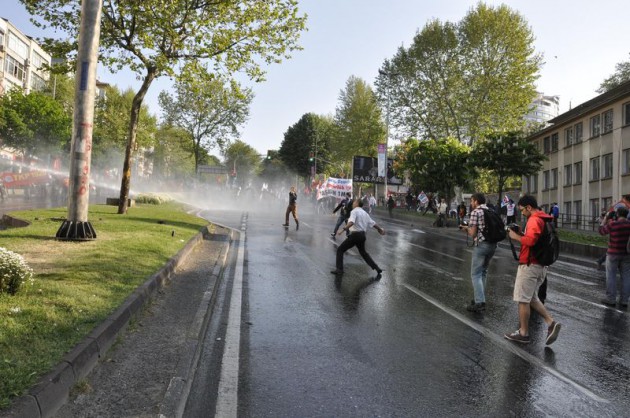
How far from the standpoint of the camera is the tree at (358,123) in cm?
6506

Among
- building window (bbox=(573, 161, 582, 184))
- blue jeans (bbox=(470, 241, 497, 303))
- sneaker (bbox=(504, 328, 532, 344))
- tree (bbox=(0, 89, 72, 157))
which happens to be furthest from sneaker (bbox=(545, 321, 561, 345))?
tree (bbox=(0, 89, 72, 157))

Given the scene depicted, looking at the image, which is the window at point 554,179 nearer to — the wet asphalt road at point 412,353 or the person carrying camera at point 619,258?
the wet asphalt road at point 412,353

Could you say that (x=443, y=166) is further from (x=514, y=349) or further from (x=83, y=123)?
(x=514, y=349)

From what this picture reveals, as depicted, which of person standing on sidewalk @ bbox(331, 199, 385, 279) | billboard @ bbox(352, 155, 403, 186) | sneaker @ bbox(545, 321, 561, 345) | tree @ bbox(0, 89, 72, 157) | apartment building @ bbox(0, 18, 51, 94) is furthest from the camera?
billboard @ bbox(352, 155, 403, 186)

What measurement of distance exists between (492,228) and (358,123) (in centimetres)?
5916

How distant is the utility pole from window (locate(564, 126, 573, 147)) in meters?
35.4

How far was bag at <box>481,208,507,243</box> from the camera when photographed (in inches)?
298

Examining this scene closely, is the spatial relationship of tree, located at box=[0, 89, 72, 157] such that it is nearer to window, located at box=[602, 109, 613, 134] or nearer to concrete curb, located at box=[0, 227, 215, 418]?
window, located at box=[602, 109, 613, 134]

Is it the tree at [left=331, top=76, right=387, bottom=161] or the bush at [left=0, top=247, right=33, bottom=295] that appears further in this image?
the tree at [left=331, top=76, right=387, bottom=161]

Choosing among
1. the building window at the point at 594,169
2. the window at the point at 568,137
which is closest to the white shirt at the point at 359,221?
the building window at the point at 594,169

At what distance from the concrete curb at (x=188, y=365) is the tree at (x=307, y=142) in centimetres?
7288

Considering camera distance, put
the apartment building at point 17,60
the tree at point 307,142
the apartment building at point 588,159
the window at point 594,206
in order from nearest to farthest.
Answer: the apartment building at point 588,159 < the window at point 594,206 < the apartment building at point 17,60 < the tree at point 307,142

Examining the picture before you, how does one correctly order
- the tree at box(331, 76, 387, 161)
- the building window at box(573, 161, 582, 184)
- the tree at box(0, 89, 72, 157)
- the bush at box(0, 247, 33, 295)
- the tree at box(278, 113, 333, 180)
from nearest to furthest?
the bush at box(0, 247, 33, 295) → the building window at box(573, 161, 582, 184) → the tree at box(0, 89, 72, 157) → the tree at box(331, 76, 387, 161) → the tree at box(278, 113, 333, 180)

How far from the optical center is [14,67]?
2063 inches
